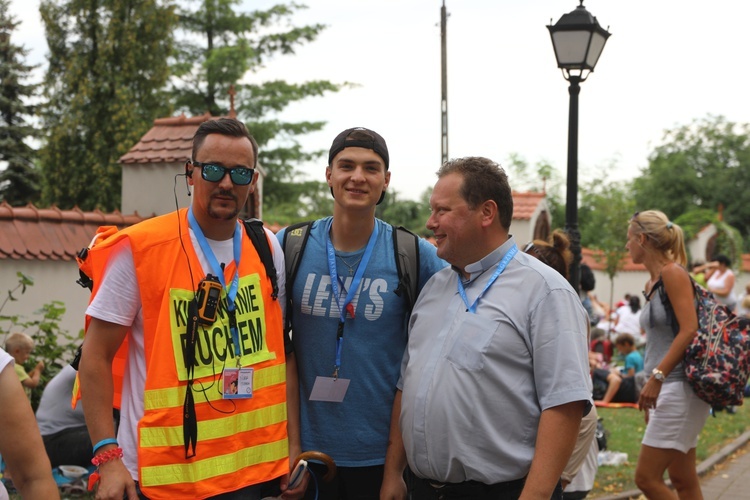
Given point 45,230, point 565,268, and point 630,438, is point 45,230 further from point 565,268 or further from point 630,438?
point 630,438

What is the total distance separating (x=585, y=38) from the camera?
7863 mm

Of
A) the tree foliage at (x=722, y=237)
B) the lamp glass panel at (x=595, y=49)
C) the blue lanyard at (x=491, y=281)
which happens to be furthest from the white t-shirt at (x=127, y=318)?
the tree foliage at (x=722, y=237)

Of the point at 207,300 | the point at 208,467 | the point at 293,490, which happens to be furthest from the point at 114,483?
the point at 293,490

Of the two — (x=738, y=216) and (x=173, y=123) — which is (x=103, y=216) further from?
(x=738, y=216)

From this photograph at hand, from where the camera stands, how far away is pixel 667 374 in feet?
18.3

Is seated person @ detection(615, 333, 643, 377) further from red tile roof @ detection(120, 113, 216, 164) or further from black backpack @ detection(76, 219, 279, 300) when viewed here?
black backpack @ detection(76, 219, 279, 300)

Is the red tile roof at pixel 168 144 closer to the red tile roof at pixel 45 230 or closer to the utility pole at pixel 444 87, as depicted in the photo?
the red tile roof at pixel 45 230

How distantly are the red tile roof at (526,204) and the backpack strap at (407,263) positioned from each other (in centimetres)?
1167

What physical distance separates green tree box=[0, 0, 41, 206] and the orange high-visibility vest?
30.5 m

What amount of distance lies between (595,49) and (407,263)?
4.91 m

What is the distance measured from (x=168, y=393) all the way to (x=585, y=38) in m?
5.91

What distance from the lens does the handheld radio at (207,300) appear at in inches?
126

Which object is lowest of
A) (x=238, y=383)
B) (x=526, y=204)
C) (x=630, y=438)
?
(x=630, y=438)

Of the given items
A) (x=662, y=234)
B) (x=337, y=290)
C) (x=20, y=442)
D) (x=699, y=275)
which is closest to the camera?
(x=20, y=442)
